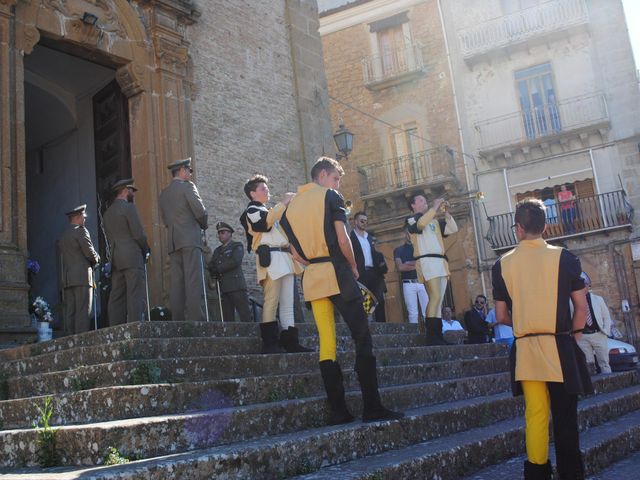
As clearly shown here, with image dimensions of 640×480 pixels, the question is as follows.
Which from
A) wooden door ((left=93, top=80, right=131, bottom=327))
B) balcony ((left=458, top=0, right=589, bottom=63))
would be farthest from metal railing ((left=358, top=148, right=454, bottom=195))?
wooden door ((left=93, top=80, right=131, bottom=327))

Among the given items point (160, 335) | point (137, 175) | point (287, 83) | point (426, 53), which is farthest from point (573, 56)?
point (160, 335)

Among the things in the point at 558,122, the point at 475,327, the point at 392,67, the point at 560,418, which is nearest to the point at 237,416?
the point at 560,418

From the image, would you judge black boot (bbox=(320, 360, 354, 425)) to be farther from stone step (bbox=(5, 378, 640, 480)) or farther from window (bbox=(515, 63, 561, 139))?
window (bbox=(515, 63, 561, 139))

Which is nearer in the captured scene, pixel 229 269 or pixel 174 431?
pixel 174 431

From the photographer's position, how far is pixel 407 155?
75.4ft

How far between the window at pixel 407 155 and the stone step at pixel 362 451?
17848mm

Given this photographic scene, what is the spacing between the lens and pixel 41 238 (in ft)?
41.7

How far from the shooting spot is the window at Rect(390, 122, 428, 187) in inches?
892

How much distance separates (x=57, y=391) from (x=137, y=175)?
6.14m

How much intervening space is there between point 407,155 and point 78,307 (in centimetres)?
1630

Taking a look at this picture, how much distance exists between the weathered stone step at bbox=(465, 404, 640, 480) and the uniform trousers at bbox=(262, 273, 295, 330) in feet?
7.65

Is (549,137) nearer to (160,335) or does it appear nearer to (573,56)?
(573,56)

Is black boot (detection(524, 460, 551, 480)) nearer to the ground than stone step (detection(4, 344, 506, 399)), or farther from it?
nearer to the ground

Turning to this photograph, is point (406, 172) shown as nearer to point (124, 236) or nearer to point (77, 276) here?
point (77, 276)
